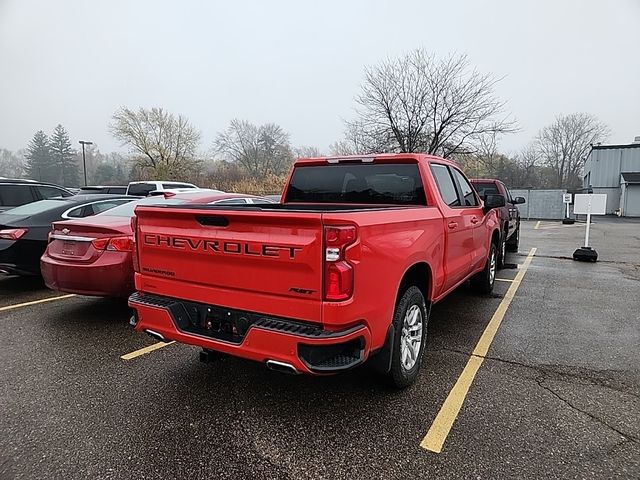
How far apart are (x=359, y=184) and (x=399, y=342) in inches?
76.0

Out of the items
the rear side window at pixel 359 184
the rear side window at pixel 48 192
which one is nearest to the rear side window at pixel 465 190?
the rear side window at pixel 359 184

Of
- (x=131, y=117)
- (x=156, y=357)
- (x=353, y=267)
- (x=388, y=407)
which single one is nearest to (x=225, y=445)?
(x=388, y=407)

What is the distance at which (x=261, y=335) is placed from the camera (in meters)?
2.53

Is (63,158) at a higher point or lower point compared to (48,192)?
higher

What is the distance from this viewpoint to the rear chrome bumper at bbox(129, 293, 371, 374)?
2.43 metres

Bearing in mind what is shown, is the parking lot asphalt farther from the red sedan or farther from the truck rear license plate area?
the truck rear license plate area

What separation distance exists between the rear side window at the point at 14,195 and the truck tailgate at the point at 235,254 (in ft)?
27.1

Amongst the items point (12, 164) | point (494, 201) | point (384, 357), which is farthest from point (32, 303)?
point (12, 164)

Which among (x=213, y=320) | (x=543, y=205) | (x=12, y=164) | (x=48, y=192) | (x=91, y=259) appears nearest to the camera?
(x=213, y=320)

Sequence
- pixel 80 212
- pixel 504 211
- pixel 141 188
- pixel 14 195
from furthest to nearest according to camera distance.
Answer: pixel 141 188 < pixel 14 195 < pixel 504 211 < pixel 80 212

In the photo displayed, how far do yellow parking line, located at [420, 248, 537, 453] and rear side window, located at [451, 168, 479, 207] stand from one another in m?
1.49

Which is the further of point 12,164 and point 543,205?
point 12,164

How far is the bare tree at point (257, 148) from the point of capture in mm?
56656

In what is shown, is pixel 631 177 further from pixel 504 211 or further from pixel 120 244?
pixel 120 244
